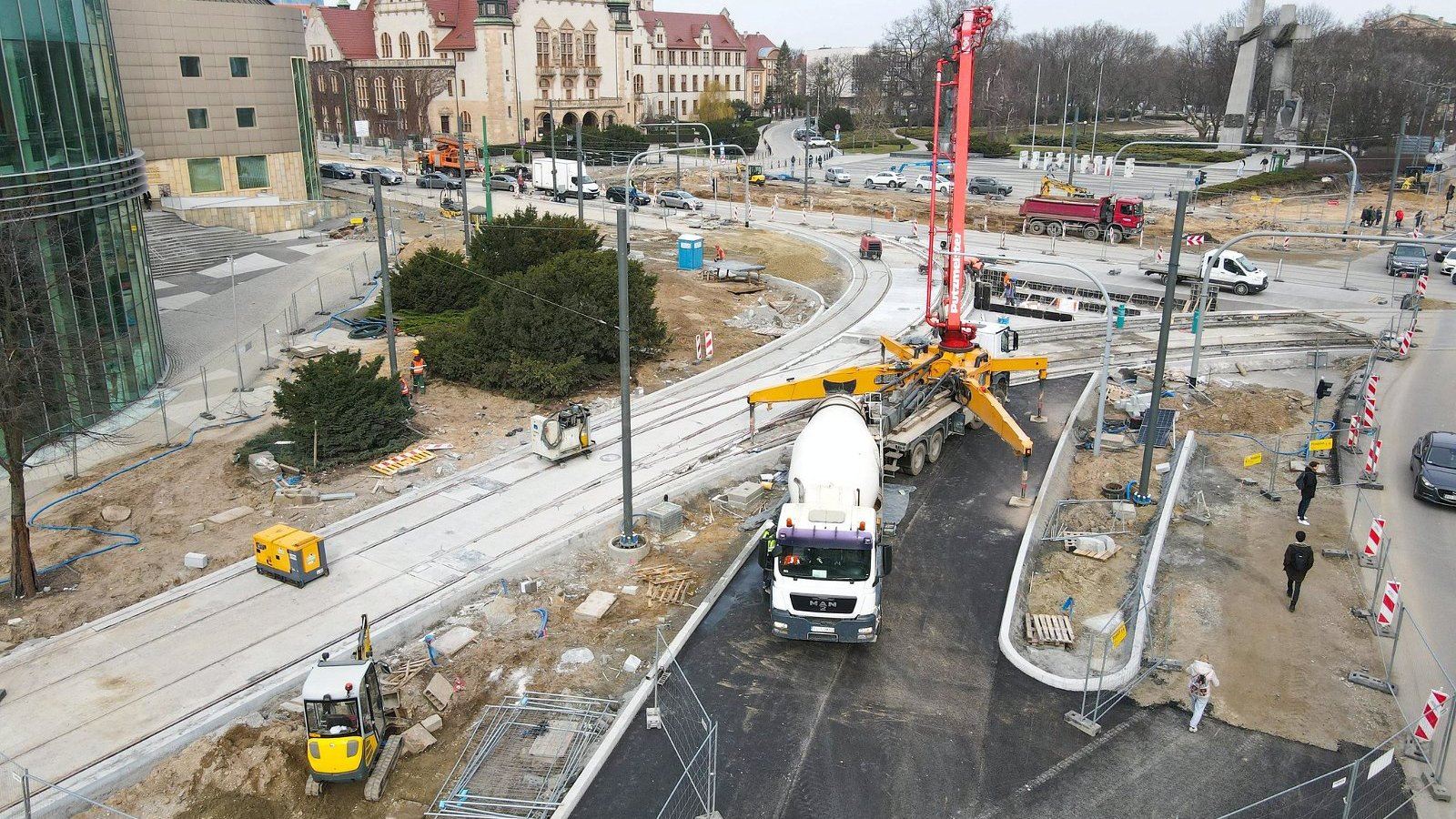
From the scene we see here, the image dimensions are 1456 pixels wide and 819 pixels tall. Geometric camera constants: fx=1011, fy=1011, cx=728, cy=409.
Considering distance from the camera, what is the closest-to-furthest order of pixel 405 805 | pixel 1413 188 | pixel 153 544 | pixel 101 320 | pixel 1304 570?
pixel 405 805
pixel 1304 570
pixel 153 544
pixel 101 320
pixel 1413 188

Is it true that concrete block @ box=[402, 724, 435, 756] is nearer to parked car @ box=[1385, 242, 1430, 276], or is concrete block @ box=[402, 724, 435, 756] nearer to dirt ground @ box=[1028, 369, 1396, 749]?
dirt ground @ box=[1028, 369, 1396, 749]

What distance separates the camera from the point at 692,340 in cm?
3500

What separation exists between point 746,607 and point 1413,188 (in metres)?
76.0

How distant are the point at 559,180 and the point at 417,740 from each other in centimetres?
5738

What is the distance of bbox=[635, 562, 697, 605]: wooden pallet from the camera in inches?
712

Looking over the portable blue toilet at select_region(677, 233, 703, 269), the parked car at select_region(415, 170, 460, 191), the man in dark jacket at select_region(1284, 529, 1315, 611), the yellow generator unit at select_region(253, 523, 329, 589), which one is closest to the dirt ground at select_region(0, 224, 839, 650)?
the yellow generator unit at select_region(253, 523, 329, 589)

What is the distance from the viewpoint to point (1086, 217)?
55.2 meters

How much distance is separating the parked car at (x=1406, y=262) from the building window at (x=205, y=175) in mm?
57779

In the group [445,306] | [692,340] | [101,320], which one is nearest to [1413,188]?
[692,340]

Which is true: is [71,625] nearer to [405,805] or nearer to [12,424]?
[12,424]

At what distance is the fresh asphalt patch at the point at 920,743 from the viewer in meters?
13.0

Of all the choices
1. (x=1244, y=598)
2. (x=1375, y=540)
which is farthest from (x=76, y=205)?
(x=1375, y=540)

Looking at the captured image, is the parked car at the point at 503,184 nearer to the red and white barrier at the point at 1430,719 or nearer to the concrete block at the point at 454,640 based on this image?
the concrete block at the point at 454,640

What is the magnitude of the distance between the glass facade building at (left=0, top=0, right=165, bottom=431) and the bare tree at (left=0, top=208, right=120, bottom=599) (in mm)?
50
